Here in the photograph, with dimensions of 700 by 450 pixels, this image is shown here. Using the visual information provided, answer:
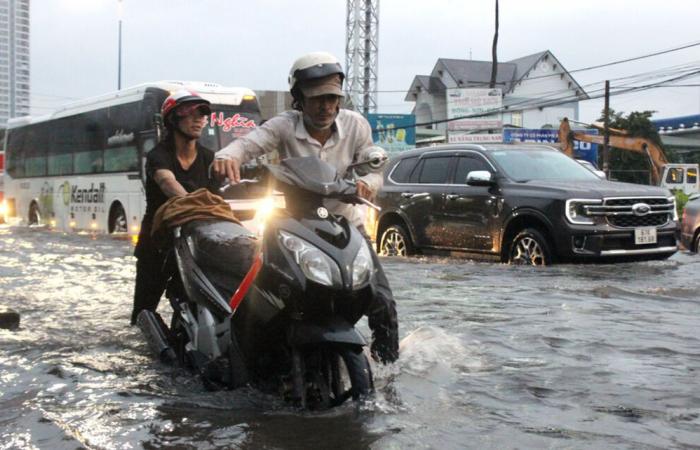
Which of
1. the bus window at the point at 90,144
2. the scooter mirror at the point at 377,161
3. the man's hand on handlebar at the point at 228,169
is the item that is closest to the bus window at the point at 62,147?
the bus window at the point at 90,144

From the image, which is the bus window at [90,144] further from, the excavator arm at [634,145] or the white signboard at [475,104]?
the white signboard at [475,104]

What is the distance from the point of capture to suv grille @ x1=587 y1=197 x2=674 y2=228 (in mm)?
9734

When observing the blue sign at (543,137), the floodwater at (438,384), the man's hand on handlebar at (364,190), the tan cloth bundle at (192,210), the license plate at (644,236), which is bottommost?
the floodwater at (438,384)

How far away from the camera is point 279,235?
3531 millimetres

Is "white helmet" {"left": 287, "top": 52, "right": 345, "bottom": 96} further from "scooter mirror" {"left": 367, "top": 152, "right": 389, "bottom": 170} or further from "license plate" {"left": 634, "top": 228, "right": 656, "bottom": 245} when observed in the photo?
"license plate" {"left": 634, "top": 228, "right": 656, "bottom": 245}

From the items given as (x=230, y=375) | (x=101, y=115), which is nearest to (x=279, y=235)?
(x=230, y=375)

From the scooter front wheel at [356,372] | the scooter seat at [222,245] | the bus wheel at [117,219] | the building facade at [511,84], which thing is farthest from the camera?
the building facade at [511,84]

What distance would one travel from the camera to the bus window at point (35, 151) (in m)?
23.2

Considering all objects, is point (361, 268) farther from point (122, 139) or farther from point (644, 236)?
point (122, 139)

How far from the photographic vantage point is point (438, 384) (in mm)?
4422

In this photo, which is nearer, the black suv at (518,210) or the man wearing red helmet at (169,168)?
the man wearing red helmet at (169,168)

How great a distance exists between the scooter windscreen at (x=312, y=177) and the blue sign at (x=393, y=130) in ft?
156

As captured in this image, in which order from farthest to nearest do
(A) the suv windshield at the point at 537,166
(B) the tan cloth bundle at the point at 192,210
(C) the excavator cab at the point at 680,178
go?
(C) the excavator cab at the point at 680,178 < (A) the suv windshield at the point at 537,166 < (B) the tan cloth bundle at the point at 192,210

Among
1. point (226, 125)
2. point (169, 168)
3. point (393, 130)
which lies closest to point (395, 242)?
point (226, 125)
